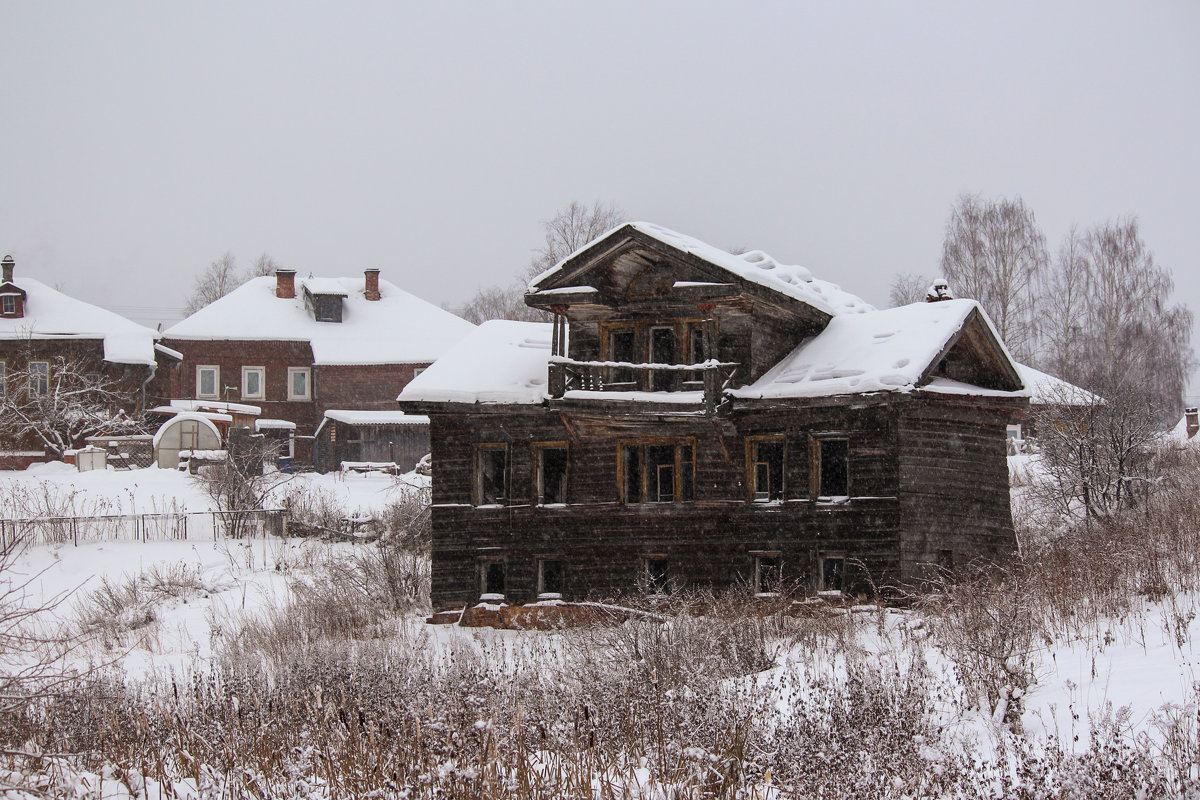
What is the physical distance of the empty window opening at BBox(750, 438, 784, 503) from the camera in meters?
22.3

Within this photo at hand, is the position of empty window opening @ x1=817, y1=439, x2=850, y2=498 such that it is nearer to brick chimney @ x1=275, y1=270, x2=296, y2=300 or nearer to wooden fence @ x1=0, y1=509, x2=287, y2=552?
wooden fence @ x1=0, y1=509, x2=287, y2=552

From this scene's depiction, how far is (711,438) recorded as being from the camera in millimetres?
22750

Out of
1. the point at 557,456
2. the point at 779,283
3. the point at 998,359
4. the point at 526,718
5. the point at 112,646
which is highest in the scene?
the point at 779,283

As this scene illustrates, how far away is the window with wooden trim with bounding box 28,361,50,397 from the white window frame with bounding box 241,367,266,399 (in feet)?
25.1

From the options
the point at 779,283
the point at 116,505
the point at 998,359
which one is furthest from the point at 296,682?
the point at 116,505

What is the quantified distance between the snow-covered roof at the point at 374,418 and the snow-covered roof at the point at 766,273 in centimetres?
2327

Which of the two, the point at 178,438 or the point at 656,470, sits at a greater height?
the point at 178,438

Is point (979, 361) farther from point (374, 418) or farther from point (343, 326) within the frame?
point (343, 326)

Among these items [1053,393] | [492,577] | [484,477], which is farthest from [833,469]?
[1053,393]

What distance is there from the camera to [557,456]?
2388cm

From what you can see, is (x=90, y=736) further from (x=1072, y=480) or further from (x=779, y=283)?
(x=1072, y=480)

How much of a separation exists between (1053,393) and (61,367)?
123 feet

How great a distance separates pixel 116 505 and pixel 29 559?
410 centimetres

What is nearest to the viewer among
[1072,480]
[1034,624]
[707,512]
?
[1034,624]
